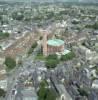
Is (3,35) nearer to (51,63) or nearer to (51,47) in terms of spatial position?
(51,47)

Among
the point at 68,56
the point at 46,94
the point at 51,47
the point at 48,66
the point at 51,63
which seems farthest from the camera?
the point at 51,47

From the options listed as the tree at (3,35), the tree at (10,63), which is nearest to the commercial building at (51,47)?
the tree at (10,63)

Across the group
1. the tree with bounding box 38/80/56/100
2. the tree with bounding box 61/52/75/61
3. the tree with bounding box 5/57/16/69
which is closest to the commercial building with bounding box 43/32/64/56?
the tree with bounding box 61/52/75/61

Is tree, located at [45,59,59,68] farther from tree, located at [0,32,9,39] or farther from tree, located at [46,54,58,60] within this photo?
tree, located at [0,32,9,39]

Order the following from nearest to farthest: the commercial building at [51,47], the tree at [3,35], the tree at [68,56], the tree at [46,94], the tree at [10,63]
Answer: the tree at [46,94], the tree at [10,63], the tree at [68,56], the commercial building at [51,47], the tree at [3,35]

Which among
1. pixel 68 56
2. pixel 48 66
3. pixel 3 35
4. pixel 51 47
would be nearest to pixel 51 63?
pixel 48 66

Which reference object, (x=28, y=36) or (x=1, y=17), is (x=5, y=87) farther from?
(x=1, y=17)

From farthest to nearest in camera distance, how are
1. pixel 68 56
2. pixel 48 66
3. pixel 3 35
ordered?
pixel 3 35, pixel 68 56, pixel 48 66

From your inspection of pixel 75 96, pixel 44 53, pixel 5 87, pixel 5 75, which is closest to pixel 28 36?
pixel 44 53

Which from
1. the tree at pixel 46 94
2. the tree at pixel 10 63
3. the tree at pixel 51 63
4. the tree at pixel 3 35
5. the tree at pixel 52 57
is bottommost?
the tree at pixel 3 35

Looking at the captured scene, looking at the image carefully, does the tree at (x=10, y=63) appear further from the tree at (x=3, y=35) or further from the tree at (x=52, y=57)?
the tree at (x=3, y=35)

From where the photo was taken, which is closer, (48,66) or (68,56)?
(48,66)
